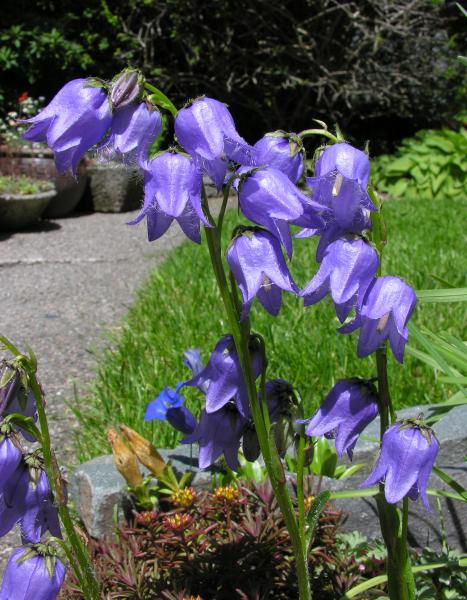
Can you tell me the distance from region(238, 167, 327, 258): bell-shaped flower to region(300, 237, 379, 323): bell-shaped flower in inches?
2.2

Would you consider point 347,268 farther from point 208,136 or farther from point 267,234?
point 208,136

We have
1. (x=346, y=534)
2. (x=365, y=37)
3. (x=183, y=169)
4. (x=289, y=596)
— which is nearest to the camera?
(x=183, y=169)

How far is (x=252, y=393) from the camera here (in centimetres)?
103

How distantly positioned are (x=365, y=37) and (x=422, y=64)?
1.22 m

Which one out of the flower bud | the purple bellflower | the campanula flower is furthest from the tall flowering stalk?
the campanula flower

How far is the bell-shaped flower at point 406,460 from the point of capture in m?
1.01

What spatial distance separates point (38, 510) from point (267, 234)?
532 millimetres

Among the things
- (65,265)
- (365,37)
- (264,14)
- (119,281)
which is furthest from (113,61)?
(119,281)

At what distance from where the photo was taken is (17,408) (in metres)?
1.11

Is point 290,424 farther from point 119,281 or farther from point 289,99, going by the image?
point 289,99

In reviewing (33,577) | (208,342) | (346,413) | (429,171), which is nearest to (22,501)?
(33,577)

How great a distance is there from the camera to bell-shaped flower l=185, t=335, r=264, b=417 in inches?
43.4

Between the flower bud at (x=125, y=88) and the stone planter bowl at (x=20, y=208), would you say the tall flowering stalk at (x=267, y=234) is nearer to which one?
the flower bud at (x=125, y=88)

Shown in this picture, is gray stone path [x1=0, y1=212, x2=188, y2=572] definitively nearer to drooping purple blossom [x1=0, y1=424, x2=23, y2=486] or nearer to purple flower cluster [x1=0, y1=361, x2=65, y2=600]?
purple flower cluster [x1=0, y1=361, x2=65, y2=600]
